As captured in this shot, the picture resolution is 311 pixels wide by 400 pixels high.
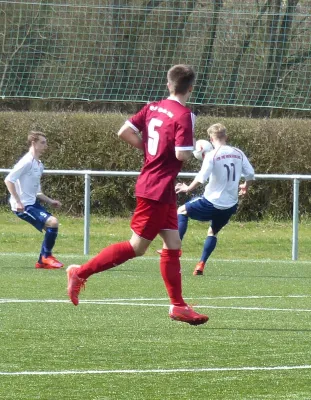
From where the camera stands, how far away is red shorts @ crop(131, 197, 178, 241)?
359 inches

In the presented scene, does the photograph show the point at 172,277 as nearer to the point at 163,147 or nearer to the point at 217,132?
the point at 163,147

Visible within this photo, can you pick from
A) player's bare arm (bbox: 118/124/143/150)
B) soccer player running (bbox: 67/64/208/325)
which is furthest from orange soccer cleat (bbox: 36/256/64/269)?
player's bare arm (bbox: 118/124/143/150)

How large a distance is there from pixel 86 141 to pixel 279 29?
190 inches

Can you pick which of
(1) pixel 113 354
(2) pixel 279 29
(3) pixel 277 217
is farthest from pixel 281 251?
(1) pixel 113 354

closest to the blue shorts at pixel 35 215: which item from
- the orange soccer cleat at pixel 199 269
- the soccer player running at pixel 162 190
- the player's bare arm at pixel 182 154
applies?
the orange soccer cleat at pixel 199 269

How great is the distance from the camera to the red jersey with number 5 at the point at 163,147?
9039mm

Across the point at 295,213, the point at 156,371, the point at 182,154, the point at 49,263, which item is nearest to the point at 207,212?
the point at 49,263

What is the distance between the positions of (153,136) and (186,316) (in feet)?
4.53

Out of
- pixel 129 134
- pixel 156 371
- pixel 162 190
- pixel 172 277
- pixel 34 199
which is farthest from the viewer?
pixel 34 199

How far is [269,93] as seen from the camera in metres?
24.8

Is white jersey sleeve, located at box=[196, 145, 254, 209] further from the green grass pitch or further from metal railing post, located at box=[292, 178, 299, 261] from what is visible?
metal railing post, located at box=[292, 178, 299, 261]

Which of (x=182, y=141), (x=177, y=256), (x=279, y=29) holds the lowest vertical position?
(x=177, y=256)

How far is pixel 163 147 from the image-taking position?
9086mm

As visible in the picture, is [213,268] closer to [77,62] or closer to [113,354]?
[113,354]
